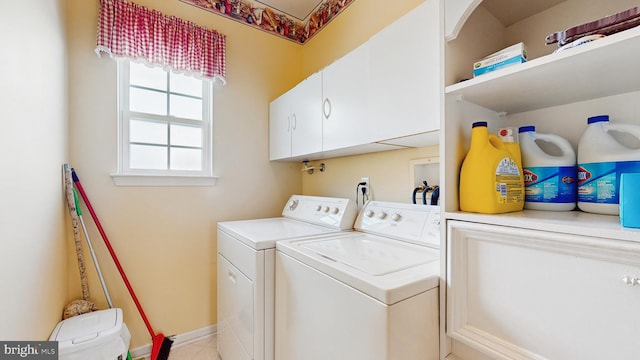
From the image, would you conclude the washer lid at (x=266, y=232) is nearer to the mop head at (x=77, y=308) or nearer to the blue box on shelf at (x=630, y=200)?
the mop head at (x=77, y=308)

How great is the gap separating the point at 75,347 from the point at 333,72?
2074 mm

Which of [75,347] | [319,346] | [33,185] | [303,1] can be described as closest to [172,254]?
[75,347]

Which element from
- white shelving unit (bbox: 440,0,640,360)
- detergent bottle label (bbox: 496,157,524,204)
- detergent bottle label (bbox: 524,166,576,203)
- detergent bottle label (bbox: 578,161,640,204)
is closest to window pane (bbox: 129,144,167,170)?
white shelving unit (bbox: 440,0,640,360)

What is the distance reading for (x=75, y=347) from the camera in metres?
1.32

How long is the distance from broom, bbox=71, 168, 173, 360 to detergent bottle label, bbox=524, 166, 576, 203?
237cm

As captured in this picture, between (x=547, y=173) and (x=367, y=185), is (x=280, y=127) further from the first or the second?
(x=547, y=173)

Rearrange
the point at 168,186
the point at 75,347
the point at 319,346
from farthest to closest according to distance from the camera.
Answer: the point at 168,186, the point at 75,347, the point at 319,346

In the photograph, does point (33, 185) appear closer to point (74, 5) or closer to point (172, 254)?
point (172, 254)

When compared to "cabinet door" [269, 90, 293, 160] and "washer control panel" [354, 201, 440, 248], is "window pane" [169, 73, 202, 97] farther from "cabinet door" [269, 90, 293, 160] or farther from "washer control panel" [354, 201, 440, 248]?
"washer control panel" [354, 201, 440, 248]

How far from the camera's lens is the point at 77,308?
161 cm

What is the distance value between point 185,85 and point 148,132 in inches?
19.3

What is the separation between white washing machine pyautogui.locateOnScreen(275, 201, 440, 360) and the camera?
79cm

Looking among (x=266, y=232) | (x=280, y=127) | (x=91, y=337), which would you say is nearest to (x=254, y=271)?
(x=266, y=232)

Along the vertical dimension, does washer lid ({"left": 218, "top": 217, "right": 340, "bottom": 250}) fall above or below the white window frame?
below
